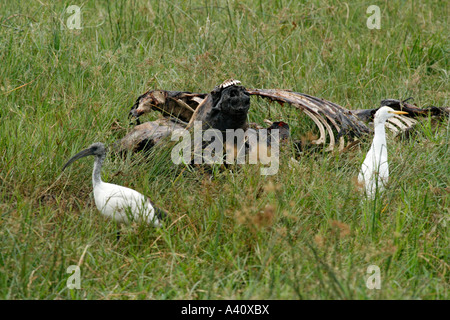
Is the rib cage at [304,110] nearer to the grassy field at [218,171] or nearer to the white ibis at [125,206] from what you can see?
the grassy field at [218,171]

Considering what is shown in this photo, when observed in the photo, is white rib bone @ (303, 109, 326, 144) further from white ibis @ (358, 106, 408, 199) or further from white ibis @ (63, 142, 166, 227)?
white ibis @ (63, 142, 166, 227)

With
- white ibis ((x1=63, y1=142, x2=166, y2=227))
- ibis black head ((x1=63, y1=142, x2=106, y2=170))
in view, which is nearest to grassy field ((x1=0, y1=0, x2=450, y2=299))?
→ white ibis ((x1=63, y1=142, x2=166, y2=227))

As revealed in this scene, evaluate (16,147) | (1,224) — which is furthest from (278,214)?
(16,147)

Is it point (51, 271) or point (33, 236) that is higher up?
point (33, 236)

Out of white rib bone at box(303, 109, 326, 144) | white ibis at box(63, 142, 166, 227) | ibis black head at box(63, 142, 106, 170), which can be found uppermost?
white rib bone at box(303, 109, 326, 144)

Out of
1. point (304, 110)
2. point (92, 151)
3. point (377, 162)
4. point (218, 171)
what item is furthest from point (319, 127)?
point (92, 151)

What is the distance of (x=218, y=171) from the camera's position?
3936mm

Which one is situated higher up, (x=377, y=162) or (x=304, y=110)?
(x=304, y=110)

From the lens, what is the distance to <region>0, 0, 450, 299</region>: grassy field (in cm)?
293

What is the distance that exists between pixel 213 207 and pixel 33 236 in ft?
3.56

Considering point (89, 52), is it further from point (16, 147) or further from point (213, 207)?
point (213, 207)

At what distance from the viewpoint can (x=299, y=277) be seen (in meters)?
2.84

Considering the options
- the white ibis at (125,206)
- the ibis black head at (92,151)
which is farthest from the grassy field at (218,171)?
the ibis black head at (92,151)

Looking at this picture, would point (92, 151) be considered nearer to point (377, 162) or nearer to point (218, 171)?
point (218, 171)
